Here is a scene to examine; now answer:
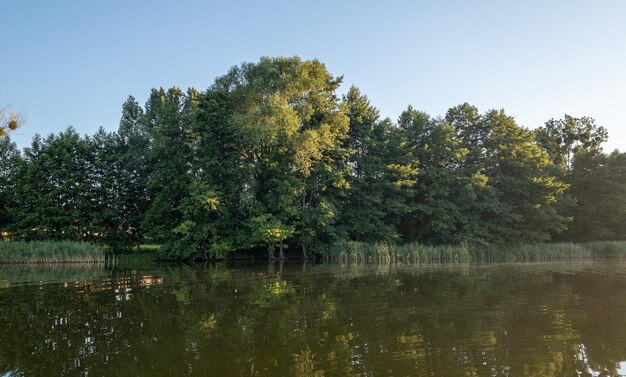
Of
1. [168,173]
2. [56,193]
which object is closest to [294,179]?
[168,173]

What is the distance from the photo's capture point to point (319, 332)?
8.48m

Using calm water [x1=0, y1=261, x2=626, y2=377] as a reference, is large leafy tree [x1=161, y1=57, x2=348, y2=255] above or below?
above

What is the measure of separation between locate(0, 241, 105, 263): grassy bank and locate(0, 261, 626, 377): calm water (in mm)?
19753

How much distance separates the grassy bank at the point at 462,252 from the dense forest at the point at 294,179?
2.51 meters

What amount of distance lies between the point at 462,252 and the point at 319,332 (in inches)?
1096

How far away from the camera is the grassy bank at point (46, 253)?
32.1m

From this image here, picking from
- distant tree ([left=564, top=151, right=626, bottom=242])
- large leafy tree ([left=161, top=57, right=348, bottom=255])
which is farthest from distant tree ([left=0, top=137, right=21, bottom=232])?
distant tree ([left=564, top=151, right=626, bottom=242])

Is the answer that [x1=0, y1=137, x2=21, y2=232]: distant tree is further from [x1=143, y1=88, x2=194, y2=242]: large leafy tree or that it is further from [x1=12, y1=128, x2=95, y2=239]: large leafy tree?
[x1=143, y1=88, x2=194, y2=242]: large leafy tree

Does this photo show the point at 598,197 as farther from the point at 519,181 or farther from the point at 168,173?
the point at 168,173

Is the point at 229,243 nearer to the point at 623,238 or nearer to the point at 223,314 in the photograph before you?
the point at 223,314

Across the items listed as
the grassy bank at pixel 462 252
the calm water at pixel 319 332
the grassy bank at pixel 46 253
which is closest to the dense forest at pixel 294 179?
the grassy bank at pixel 462 252

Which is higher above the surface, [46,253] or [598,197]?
[598,197]

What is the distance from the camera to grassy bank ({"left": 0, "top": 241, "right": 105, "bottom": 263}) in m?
32.1

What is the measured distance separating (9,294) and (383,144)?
1279 inches
